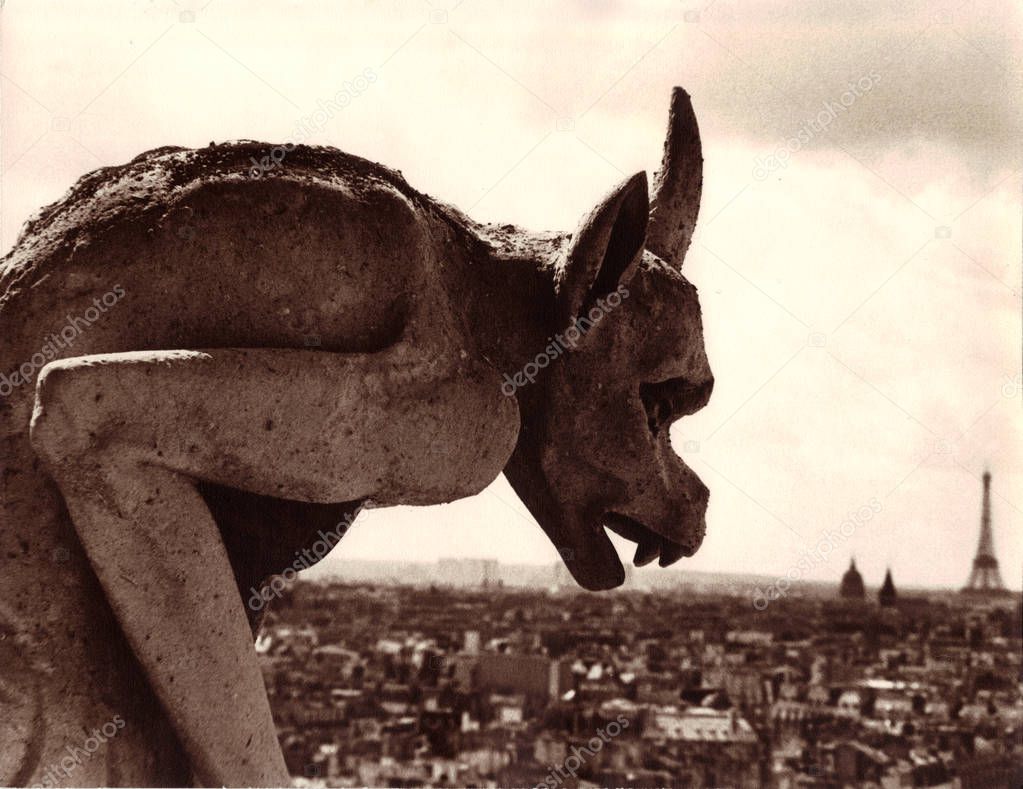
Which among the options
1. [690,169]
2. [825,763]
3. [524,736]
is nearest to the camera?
[690,169]

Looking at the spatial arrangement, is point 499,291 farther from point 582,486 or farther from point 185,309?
point 185,309

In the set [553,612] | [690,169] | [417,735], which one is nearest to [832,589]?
[553,612]

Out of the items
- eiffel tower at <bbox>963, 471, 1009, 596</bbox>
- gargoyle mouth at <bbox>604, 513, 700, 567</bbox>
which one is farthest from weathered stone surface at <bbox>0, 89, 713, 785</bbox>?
eiffel tower at <bbox>963, 471, 1009, 596</bbox>

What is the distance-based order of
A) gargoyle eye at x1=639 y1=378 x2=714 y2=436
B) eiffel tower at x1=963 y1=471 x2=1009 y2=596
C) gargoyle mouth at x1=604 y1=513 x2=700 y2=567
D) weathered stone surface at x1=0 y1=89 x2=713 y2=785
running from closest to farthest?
1. weathered stone surface at x1=0 y1=89 x2=713 y2=785
2. gargoyle eye at x1=639 y1=378 x2=714 y2=436
3. gargoyle mouth at x1=604 y1=513 x2=700 y2=567
4. eiffel tower at x1=963 y1=471 x2=1009 y2=596

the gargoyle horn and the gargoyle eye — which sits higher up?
the gargoyle horn

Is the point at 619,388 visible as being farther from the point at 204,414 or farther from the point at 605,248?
the point at 204,414

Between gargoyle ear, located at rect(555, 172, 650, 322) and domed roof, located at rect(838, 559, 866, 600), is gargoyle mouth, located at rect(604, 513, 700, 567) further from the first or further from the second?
domed roof, located at rect(838, 559, 866, 600)

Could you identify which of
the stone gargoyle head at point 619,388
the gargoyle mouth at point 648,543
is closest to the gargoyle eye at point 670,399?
the stone gargoyle head at point 619,388
